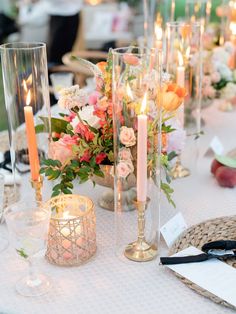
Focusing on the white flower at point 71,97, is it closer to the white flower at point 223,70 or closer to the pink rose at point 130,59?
the pink rose at point 130,59

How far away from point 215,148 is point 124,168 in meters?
0.60

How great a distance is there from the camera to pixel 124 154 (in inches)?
36.4

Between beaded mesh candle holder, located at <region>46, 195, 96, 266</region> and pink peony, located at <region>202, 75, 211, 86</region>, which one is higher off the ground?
pink peony, located at <region>202, 75, 211, 86</region>

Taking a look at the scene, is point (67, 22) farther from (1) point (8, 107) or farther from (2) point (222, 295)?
(2) point (222, 295)

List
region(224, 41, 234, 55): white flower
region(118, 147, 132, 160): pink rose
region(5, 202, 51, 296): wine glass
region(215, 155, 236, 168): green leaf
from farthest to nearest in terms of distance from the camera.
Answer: region(224, 41, 234, 55): white flower
region(215, 155, 236, 168): green leaf
region(118, 147, 132, 160): pink rose
region(5, 202, 51, 296): wine glass

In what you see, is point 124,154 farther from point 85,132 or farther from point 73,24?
point 73,24

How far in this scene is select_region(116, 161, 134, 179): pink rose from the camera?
3.03ft

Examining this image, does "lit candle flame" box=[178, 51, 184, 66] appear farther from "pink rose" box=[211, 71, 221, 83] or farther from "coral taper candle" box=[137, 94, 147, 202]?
"coral taper candle" box=[137, 94, 147, 202]

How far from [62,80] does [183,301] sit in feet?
3.96

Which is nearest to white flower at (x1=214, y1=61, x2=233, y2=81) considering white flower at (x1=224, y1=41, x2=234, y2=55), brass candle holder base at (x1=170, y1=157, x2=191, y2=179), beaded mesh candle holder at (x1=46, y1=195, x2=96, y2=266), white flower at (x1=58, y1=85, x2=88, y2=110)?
white flower at (x1=224, y1=41, x2=234, y2=55)

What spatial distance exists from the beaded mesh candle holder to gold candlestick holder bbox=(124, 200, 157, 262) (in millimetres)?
73

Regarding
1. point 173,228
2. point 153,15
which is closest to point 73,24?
point 153,15

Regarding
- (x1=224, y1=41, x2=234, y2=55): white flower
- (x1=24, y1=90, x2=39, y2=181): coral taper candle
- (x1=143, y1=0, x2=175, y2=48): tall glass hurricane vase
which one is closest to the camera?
(x1=24, y1=90, x2=39, y2=181): coral taper candle

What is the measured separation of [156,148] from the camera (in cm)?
91
